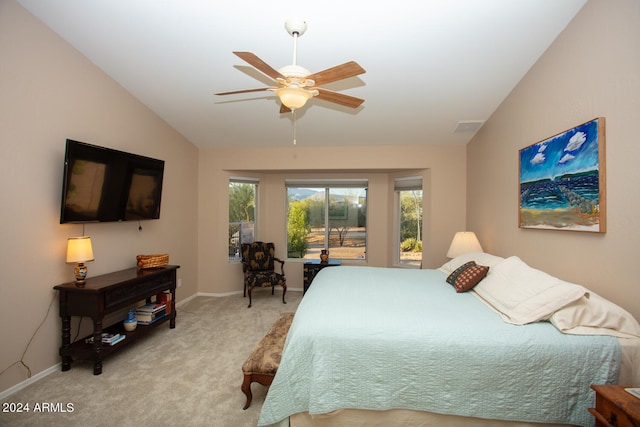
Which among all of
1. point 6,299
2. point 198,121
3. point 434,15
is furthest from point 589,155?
point 6,299

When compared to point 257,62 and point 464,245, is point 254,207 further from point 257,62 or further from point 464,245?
point 257,62

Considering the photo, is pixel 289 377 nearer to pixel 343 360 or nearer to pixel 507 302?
pixel 343 360

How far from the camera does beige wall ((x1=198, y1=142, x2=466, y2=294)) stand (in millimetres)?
4449

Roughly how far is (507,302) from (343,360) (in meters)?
1.22

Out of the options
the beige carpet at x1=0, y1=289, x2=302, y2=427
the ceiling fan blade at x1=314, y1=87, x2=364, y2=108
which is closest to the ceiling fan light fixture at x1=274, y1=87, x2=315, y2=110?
the ceiling fan blade at x1=314, y1=87, x2=364, y2=108

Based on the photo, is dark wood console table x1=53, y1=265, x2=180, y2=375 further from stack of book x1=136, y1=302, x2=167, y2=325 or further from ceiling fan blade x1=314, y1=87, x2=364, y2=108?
ceiling fan blade x1=314, y1=87, x2=364, y2=108

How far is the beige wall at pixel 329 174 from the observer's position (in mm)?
4449

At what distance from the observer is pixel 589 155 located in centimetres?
204

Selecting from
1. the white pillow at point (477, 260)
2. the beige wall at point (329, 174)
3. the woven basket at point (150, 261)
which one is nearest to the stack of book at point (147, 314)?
the woven basket at point (150, 261)

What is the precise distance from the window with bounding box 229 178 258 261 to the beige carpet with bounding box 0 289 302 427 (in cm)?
189

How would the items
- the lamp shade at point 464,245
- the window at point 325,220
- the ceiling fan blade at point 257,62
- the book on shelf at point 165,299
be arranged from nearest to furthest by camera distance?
1. the ceiling fan blade at point 257,62
2. the book on shelf at point 165,299
3. the lamp shade at point 464,245
4. the window at point 325,220

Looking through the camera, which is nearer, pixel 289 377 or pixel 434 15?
pixel 289 377

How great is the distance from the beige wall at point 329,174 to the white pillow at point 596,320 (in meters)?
2.71

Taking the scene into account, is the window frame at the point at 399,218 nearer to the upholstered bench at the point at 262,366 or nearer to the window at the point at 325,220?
the window at the point at 325,220
